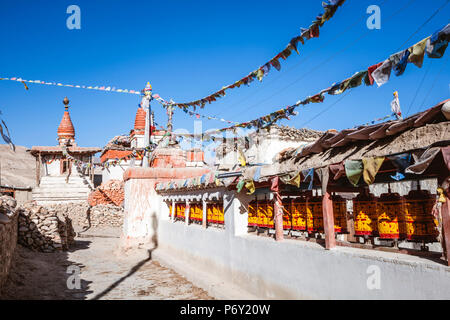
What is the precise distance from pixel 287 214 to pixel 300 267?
1336 mm

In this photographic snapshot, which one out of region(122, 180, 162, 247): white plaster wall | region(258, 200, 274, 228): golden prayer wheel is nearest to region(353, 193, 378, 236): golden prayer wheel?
region(258, 200, 274, 228): golden prayer wheel

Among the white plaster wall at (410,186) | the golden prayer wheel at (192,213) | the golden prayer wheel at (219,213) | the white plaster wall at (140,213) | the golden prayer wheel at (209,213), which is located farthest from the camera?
the white plaster wall at (140,213)

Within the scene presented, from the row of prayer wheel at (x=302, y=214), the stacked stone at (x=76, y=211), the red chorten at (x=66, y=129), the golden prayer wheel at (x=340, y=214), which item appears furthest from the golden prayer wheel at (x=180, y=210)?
the red chorten at (x=66, y=129)

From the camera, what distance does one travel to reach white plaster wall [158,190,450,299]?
12.4ft

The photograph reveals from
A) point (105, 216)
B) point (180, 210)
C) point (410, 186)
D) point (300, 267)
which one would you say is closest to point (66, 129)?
point (105, 216)

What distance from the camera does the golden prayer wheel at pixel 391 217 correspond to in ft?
15.4

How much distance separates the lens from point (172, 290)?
8.27m

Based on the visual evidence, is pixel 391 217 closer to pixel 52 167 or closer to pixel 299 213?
pixel 299 213

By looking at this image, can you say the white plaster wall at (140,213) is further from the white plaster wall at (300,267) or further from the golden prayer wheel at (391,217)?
the golden prayer wheel at (391,217)

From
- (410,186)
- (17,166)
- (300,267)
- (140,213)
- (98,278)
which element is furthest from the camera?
(17,166)

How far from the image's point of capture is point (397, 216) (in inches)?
187

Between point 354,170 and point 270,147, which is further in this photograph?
point 270,147

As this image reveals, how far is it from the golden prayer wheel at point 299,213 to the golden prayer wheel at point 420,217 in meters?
2.02
